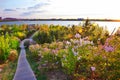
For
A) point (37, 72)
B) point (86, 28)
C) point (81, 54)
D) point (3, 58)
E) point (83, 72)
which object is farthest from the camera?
point (86, 28)

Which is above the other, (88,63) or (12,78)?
(88,63)

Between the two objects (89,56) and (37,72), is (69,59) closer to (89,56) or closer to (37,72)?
(89,56)

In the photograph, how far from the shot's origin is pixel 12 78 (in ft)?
40.5

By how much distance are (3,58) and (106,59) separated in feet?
37.2

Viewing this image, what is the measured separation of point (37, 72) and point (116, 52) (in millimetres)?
5814

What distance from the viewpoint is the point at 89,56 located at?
9531 millimetres

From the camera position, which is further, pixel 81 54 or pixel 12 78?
pixel 12 78

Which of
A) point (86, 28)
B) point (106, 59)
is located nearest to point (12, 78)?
point (106, 59)

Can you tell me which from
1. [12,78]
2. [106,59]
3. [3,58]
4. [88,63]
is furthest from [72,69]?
[3,58]

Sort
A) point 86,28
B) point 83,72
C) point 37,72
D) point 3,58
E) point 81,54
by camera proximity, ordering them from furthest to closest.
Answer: point 86,28 → point 3,58 → point 37,72 → point 81,54 → point 83,72

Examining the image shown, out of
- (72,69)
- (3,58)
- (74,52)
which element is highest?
(74,52)

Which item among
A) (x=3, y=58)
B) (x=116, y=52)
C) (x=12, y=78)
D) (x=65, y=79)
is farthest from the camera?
(x=3, y=58)

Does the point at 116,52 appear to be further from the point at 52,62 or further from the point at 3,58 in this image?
the point at 3,58

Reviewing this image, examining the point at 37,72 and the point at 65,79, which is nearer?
the point at 65,79
